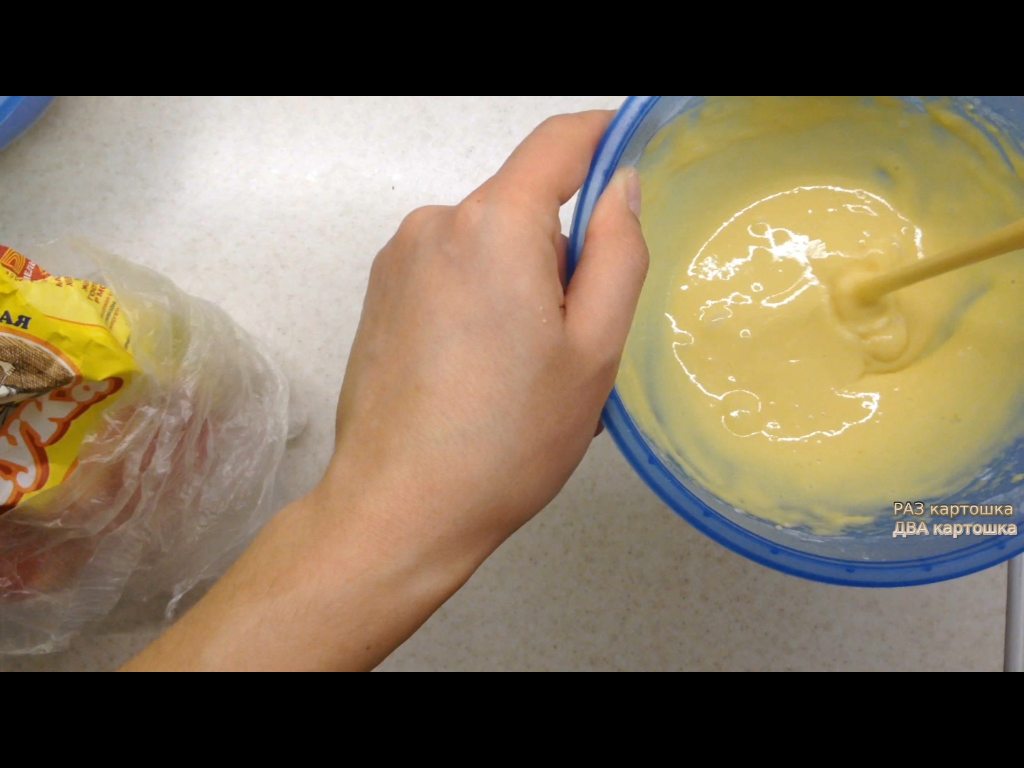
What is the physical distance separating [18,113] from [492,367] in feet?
2.23

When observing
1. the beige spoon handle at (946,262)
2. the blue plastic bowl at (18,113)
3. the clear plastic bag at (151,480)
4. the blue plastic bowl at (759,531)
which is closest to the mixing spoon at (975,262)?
the beige spoon handle at (946,262)

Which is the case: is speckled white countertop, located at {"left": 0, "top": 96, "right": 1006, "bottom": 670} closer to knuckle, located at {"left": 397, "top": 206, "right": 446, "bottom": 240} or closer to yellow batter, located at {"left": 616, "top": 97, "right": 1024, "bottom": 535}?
yellow batter, located at {"left": 616, "top": 97, "right": 1024, "bottom": 535}

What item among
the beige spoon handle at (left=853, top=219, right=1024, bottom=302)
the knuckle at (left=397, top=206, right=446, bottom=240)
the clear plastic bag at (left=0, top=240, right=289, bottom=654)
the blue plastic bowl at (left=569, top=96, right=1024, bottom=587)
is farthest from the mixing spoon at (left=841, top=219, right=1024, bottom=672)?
the clear plastic bag at (left=0, top=240, right=289, bottom=654)

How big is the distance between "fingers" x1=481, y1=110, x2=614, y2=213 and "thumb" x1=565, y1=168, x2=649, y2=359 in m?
0.04

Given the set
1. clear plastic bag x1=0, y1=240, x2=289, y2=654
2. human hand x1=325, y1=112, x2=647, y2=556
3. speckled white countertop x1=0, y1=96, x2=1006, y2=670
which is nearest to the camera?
human hand x1=325, y1=112, x2=647, y2=556

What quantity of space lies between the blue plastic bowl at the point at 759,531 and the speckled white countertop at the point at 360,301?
0.20 metres

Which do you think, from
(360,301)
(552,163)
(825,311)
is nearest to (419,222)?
(552,163)

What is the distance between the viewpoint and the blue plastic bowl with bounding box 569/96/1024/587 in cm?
50

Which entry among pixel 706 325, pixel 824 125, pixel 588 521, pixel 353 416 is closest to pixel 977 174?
pixel 824 125

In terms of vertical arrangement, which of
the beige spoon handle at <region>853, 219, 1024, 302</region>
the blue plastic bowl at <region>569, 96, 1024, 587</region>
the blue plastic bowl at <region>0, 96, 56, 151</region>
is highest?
the blue plastic bowl at <region>0, 96, 56, 151</region>

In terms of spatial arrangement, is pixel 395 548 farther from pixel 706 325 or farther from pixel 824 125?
pixel 824 125

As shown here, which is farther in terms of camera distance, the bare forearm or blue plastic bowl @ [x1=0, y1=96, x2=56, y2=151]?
blue plastic bowl @ [x1=0, y1=96, x2=56, y2=151]

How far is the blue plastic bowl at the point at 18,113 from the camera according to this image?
754mm

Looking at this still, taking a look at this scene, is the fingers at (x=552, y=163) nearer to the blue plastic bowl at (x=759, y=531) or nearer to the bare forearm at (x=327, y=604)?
the blue plastic bowl at (x=759, y=531)
